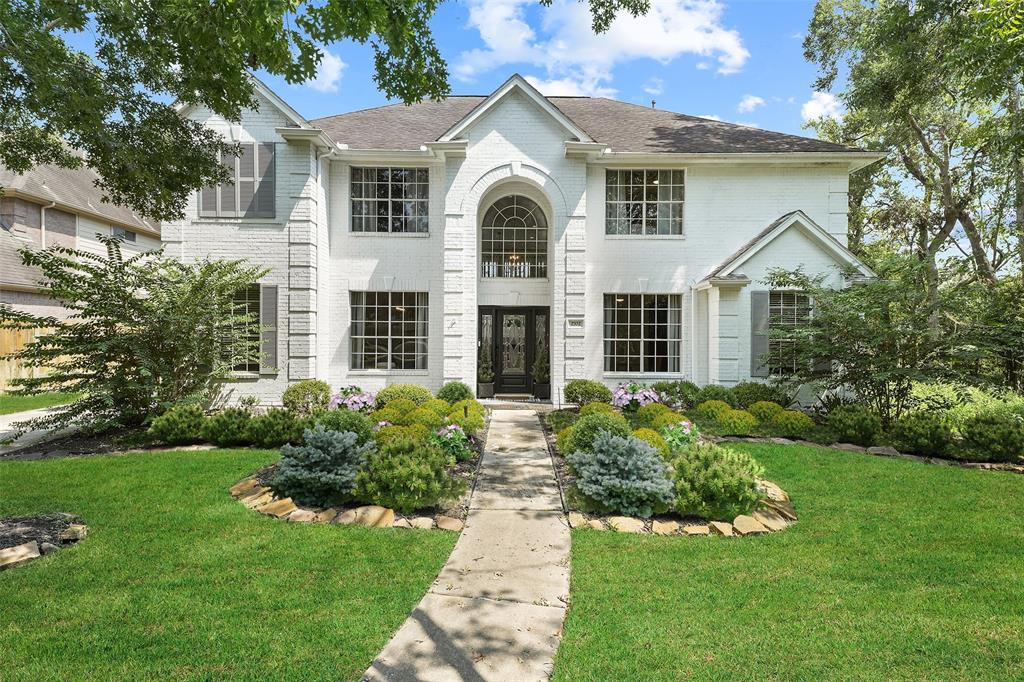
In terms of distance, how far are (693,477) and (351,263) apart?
10.1 metres

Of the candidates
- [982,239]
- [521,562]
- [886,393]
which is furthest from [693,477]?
[982,239]

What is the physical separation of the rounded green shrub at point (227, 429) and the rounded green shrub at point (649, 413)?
22.8ft

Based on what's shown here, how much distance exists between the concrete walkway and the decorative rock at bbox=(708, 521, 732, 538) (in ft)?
5.02

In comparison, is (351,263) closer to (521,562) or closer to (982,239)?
(521,562)

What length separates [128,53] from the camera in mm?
5465

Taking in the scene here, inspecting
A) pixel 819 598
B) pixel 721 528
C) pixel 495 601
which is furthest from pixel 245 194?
pixel 819 598

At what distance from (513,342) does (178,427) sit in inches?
310

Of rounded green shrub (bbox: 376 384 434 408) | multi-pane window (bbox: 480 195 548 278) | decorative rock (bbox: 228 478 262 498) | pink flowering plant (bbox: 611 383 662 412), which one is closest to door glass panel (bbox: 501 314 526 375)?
multi-pane window (bbox: 480 195 548 278)

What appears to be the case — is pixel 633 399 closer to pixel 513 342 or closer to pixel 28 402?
pixel 513 342

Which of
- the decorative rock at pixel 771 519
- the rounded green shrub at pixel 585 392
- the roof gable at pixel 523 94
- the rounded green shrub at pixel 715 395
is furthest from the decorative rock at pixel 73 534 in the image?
the rounded green shrub at pixel 715 395

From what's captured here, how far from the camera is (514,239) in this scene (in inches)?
523

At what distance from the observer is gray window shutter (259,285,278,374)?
11484 millimetres

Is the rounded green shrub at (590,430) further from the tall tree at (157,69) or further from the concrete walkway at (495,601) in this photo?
the tall tree at (157,69)

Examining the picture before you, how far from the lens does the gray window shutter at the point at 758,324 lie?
11.6 meters
